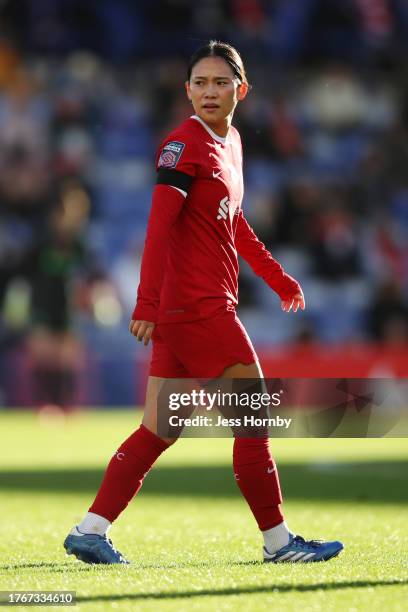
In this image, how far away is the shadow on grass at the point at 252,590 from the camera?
14.3 ft

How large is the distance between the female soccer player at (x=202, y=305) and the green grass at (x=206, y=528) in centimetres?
16

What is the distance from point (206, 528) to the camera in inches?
252

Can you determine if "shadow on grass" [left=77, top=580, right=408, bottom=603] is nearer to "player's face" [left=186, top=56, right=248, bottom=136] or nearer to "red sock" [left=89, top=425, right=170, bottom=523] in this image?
"red sock" [left=89, top=425, right=170, bottom=523]

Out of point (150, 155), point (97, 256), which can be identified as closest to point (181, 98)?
point (150, 155)

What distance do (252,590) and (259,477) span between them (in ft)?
2.29

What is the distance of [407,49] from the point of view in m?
21.5

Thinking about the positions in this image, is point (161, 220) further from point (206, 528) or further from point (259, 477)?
point (206, 528)

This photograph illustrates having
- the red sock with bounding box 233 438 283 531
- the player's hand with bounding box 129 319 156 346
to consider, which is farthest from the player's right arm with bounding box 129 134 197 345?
the red sock with bounding box 233 438 283 531

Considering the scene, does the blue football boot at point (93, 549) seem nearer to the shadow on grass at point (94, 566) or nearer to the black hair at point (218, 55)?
the shadow on grass at point (94, 566)

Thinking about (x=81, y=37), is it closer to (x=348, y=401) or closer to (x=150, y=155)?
(x=150, y=155)

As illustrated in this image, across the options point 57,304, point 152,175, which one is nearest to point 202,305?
point 57,304

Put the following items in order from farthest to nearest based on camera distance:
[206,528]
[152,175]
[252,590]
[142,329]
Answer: [152,175] → [206,528] → [142,329] → [252,590]

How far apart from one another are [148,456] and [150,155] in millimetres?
14593

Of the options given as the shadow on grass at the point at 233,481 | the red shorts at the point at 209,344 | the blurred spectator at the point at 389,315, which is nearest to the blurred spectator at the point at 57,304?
the blurred spectator at the point at 389,315
